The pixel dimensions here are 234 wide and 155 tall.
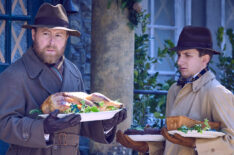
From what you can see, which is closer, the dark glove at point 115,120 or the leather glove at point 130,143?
the dark glove at point 115,120

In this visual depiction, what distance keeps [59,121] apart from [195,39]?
140 centimetres

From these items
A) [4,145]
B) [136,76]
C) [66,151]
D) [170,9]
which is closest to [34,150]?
[66,151]

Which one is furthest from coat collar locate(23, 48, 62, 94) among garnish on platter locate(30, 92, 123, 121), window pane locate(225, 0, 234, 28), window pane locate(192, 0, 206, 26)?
window pane locate(225, 0, 234, 28)

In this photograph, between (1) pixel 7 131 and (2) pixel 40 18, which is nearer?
(1) pixel 7 131

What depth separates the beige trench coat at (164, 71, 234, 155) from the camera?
328 centimetres

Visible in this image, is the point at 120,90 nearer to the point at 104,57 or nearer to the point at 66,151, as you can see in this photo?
the point at 104,57

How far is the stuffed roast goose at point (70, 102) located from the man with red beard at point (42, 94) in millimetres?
77

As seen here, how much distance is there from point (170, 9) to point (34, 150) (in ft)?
17.5

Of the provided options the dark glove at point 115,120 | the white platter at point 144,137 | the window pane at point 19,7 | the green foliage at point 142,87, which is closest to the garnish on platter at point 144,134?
the white platter at point 144,137

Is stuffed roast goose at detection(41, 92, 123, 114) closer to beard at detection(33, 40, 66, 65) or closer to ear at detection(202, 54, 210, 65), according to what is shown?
beard at detection(33, 40, 66, 65)

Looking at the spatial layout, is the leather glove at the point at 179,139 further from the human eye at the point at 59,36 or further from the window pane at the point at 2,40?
the window pane at the point at 2,40

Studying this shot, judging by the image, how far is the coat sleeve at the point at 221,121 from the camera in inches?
129

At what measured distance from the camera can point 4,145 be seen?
4.50 meters

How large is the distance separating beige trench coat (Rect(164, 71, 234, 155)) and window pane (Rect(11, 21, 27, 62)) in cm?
185
